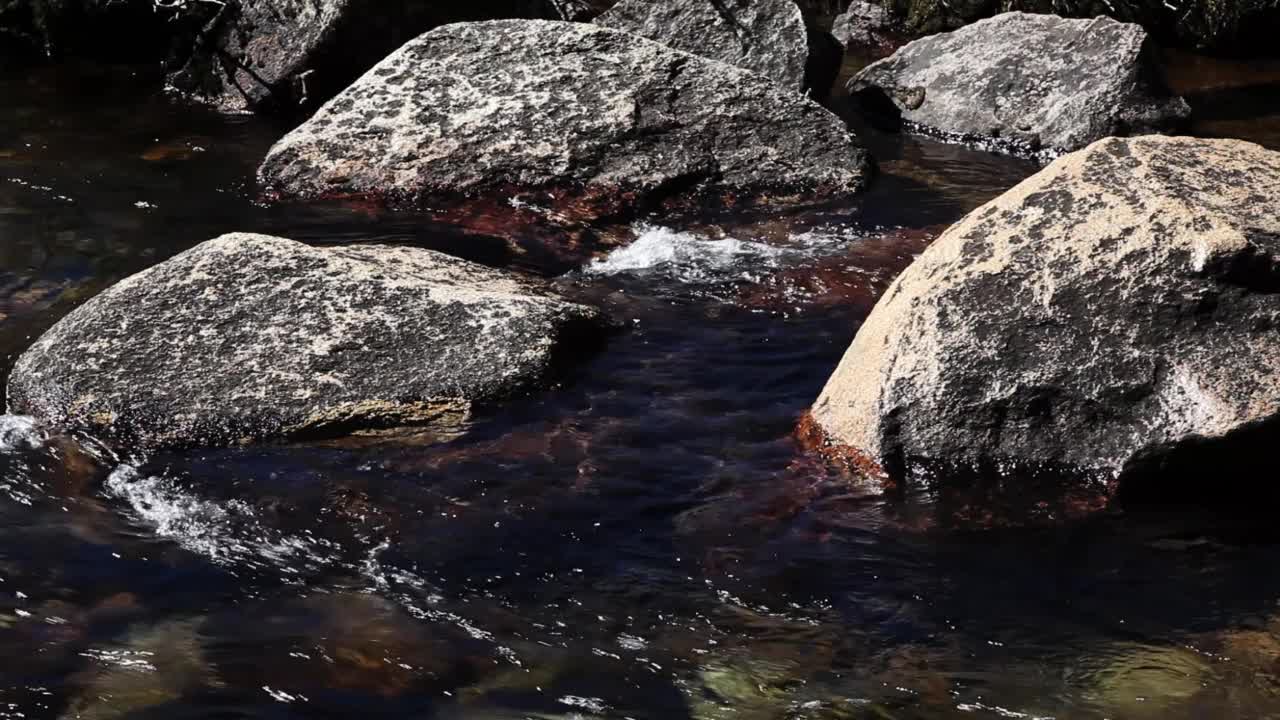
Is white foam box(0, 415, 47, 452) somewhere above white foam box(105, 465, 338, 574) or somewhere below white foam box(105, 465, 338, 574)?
above

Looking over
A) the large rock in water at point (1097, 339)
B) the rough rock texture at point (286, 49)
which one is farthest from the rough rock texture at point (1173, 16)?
the large rock in water at point (1097, 339)

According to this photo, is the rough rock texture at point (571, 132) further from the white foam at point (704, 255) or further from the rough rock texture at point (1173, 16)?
the rough rock texture at point (1173, 16)

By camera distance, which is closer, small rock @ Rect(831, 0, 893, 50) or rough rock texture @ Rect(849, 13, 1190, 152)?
rough rock texture @ Rect(849, 13, 1190, 152)

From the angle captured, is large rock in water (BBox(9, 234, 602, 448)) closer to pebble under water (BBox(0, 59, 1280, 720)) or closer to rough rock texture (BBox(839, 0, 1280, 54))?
pebble under water (BBox(0, 59, 1280, 720))

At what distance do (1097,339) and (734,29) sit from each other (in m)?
6.71

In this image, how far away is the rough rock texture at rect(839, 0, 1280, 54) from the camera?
14.0 meters

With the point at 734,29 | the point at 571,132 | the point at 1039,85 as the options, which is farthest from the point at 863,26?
the point at 571,132

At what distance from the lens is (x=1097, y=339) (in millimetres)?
4801

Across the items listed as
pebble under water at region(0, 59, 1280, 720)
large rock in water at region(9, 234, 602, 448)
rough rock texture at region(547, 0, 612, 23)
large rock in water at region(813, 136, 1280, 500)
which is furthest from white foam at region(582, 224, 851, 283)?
rough rock texture at region(547, 0, 612, 23)

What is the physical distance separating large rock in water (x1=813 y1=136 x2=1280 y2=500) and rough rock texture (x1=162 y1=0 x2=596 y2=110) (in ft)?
23.4

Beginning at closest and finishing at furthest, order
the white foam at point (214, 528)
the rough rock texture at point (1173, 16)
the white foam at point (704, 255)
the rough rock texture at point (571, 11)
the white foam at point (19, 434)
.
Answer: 1. the white foam at point (214, 528)
2. the white foam at point (19, 434)
3. the white foam at point (704, 255)
4. the rough rock texture at point (571, 11)
5. the rough rock texture at point (1173, 16)

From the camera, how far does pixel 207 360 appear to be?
5.57m

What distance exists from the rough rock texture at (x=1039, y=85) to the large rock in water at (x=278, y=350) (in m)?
5.46

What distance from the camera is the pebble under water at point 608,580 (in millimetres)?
3885
